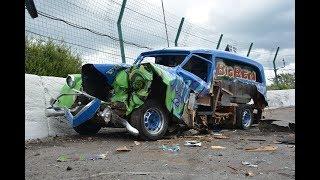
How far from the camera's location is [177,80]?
7.77 metres

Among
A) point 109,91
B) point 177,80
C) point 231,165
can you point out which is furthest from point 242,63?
point 231,165

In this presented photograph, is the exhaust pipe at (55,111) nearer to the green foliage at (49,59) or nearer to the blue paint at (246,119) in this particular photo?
the green foliage at (49,59)

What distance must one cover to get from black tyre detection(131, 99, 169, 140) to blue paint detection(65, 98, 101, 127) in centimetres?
67

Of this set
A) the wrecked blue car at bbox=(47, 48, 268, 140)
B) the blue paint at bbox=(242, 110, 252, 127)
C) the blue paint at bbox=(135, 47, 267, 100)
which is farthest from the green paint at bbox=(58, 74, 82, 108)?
the blue paint at bbox=(242, 110, 252, 127)

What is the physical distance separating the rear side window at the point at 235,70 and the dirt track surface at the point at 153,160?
88.9 inches

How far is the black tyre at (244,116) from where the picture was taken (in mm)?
10227

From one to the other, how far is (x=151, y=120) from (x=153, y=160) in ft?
7.67

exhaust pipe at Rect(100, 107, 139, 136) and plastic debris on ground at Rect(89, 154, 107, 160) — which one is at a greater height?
exhaust pipe at Rect(100, 107, 139, 136)

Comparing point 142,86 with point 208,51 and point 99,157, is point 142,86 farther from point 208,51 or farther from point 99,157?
point 208,51

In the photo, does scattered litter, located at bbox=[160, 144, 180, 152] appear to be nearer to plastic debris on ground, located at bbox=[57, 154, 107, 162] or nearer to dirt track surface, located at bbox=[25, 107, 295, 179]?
dirt track surface, located at bbox=[25, 107, 295, 179]

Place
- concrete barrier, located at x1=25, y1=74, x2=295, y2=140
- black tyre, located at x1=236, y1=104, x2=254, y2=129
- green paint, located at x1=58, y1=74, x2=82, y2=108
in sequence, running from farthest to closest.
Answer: black tyre, located at x1=236, y1=104, x2=254, y2=129
green paint, located at x1=58, y1=74, x2=82, y2=108
concrete barrier, located at x1=25, y1=74, x2=295, y2=140

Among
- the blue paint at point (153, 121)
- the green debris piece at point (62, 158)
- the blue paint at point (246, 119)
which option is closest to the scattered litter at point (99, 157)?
the green debris piece at point (62, 158)

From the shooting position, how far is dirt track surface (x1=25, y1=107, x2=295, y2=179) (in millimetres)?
4289
